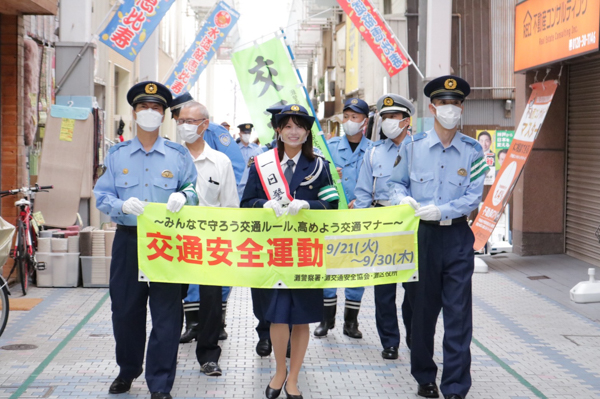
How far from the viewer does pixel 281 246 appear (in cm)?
576

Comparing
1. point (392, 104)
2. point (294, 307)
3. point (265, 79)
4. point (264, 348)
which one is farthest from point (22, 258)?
point (294, 307)

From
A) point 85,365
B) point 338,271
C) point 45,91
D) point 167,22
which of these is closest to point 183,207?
point 338,271

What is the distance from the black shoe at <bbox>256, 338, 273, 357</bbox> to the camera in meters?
7.23

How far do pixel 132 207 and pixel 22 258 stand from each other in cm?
508

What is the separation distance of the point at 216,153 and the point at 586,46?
19.0ft

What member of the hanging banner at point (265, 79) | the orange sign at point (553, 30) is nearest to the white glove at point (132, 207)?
the hanging banner at point (265, 79)

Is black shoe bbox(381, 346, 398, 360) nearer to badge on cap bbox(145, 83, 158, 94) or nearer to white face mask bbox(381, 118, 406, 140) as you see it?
white face mask bbox(381, 118, 406, 140)

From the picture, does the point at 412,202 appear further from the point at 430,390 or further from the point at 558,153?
the point at 558,153

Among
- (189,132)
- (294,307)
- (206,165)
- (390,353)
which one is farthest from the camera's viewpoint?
(390,353)

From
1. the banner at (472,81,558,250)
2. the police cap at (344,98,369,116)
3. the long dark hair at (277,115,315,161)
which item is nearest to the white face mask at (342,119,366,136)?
the police cap at (344,98,369,116)

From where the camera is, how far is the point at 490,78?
752 inches

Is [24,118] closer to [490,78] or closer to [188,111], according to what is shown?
[188,111]

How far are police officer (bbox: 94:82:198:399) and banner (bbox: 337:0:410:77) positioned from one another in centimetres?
711

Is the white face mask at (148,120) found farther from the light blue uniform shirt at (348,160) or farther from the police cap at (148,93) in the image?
the light blue uniform shirt at (348,160)
